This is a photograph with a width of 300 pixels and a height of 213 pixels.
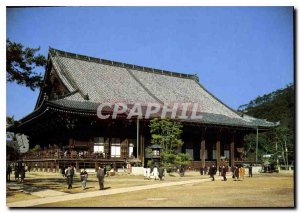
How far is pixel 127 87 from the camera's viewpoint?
30.8 meters

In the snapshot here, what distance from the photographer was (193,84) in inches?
1515

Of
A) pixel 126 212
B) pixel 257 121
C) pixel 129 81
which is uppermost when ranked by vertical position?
pixel 129 81

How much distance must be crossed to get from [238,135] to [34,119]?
1640 centimetres

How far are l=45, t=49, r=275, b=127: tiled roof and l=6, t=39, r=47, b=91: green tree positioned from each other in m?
7.50

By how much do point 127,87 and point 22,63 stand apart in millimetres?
15102

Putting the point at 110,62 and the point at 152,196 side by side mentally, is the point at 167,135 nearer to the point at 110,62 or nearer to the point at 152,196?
the point at 110,62

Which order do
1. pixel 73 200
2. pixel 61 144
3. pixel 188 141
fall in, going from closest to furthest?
1. pixel 73 200
2. pixel 61 144
3. pixel 188 141

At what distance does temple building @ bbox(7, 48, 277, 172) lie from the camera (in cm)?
2512

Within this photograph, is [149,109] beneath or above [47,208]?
above

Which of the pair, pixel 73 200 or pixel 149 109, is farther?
pixel 149 109

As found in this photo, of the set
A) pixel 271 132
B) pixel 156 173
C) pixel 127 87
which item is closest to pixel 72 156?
pixel 156 173

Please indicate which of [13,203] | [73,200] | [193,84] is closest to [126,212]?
[73,200]

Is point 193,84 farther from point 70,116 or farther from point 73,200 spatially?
point 73,200

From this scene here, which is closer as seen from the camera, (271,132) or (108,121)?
(108,121)
